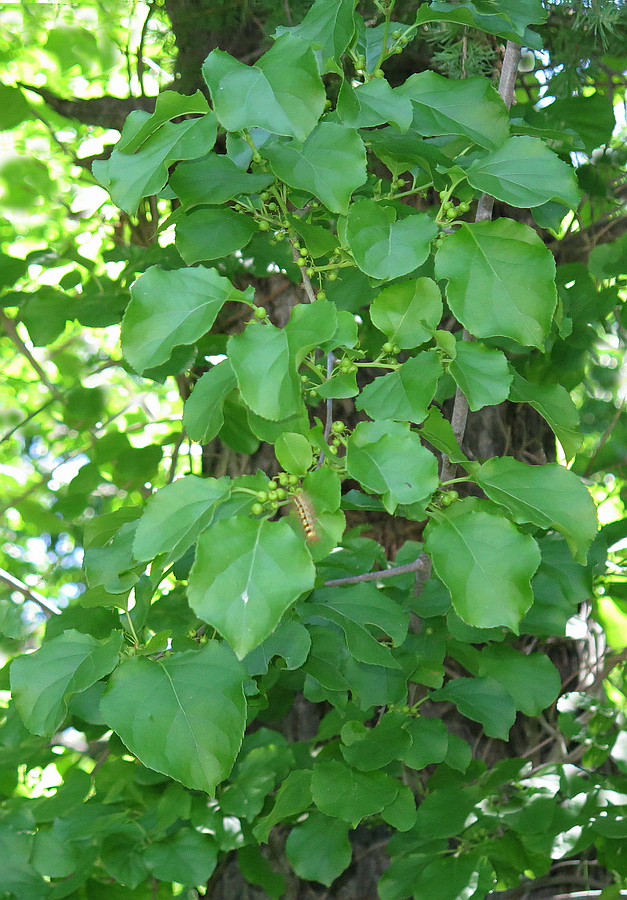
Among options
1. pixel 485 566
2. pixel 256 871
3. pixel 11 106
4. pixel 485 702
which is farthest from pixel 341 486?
pixel 11 106

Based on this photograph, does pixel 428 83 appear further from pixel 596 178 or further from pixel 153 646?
pixel 596 178

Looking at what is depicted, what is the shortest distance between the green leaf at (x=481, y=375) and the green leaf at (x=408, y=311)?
0.04 m

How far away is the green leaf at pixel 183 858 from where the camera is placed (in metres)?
1.02

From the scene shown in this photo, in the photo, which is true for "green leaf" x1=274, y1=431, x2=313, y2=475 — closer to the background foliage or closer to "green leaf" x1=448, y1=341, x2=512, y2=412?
the background foliage

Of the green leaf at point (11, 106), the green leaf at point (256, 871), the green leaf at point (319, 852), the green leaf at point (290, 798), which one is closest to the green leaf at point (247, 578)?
the green leaf at point (290, 798)

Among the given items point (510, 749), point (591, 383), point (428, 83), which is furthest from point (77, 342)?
point (428, 83)

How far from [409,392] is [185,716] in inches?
12.5

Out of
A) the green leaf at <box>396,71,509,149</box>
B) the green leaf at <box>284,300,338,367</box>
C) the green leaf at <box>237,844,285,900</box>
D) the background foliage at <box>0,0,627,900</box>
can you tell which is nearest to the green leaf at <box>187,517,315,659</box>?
the background foliage at <box>0,0,627,900</box>

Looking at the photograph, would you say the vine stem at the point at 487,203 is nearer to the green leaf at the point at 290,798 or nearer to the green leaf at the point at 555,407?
the green leaf at the point at 555,407

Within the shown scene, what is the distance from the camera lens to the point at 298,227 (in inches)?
27.6

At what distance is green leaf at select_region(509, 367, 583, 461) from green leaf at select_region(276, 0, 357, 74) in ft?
1.03

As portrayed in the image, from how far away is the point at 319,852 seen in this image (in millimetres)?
1031

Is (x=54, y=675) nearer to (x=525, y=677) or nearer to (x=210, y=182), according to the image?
(x=210, y=182)

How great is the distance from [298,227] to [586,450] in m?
1.40
